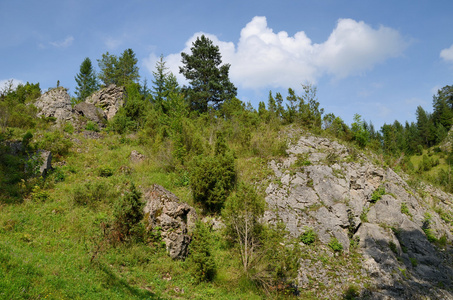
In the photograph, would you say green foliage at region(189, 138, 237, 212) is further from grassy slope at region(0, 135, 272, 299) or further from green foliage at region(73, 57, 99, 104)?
green foliage at region(73, 57, 99, 104)

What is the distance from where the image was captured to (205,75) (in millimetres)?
30859

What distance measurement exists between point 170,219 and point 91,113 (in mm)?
19481

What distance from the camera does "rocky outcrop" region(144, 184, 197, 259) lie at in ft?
34.7

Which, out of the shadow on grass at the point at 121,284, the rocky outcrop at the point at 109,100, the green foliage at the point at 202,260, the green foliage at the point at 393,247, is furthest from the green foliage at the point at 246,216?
the rocky outcrop at the point at 109,100

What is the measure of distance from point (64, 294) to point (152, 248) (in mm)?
4267

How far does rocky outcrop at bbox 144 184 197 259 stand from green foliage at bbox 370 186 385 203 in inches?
427

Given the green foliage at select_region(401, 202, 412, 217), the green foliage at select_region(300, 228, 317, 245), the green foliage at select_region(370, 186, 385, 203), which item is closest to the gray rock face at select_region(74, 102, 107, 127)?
the green foliage at select_region(300, 228, 317, 245)

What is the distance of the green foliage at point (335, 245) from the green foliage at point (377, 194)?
4673 millimetres

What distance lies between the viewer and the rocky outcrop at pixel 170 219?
10.6 m

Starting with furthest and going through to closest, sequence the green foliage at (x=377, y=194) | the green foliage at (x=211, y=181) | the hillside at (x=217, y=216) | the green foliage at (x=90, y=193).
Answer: the green foliage at (x=377, y=194) → the green foliage at (x=211, y=181) → the green foliage at (x=90, y=193) → the hillside at (x=217, y=216)

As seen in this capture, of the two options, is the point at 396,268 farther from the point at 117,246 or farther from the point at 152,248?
the point at 117,246

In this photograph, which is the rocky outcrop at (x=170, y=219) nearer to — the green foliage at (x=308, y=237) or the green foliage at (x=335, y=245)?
the green foliage at (x=308, y=237)

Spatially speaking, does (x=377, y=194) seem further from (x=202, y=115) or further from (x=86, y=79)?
(x=86, y=79)

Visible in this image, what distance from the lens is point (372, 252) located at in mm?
12133
